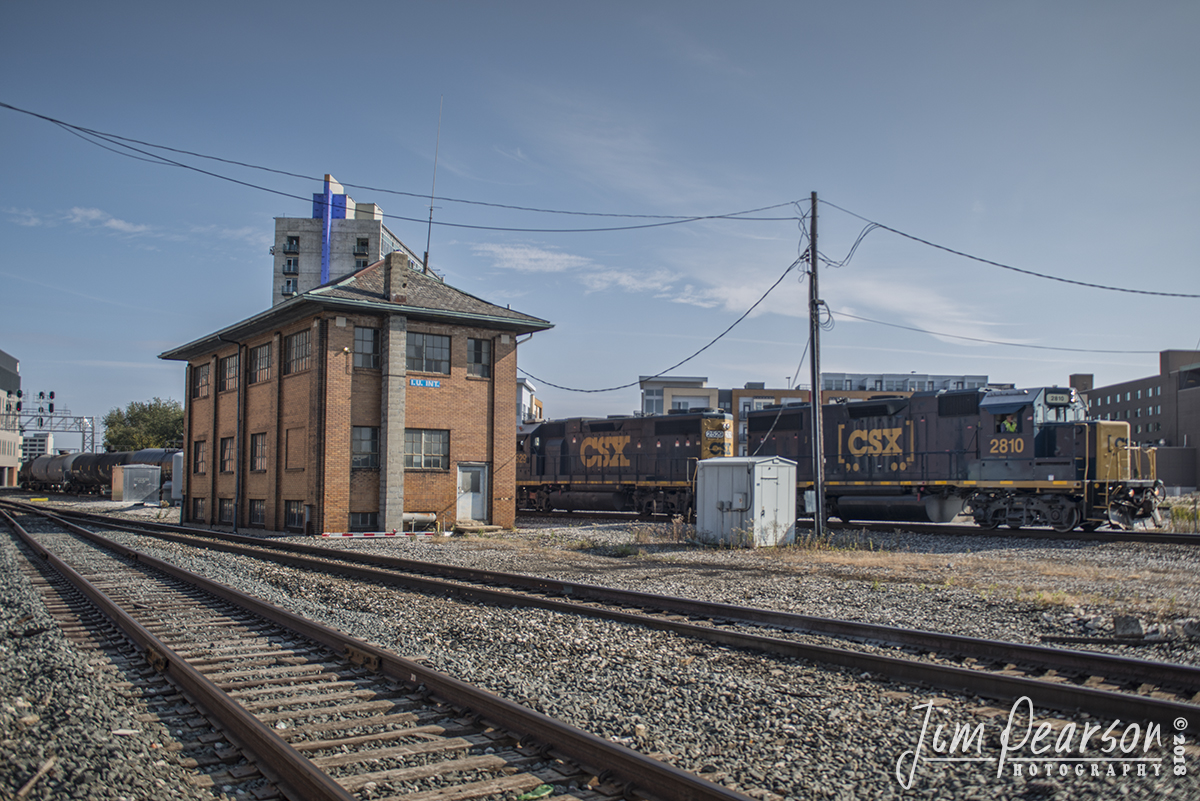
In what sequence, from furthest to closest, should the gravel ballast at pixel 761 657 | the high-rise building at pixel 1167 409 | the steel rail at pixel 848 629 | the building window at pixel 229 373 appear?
the high-rise building at pixel 1167 409, the building window at pixel 229 373, the steel rail at pixel 848 629, the gravel ballast at pixel 761 657

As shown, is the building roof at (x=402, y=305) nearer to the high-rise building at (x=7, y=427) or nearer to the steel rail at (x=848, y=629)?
the steel rail at (x=848, y=629)

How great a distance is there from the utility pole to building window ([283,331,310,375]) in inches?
584

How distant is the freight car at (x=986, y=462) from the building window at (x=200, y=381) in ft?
77.7

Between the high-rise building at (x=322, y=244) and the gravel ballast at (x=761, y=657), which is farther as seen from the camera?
the high-rise building at (x=322, y=244)

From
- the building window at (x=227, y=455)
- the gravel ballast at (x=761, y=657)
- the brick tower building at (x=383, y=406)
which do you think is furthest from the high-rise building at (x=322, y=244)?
the gravel ballast at (x=761, y=657)

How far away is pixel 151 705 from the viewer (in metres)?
5.61

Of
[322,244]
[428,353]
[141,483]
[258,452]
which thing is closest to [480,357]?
[428,353]

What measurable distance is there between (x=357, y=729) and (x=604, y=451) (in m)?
24.6

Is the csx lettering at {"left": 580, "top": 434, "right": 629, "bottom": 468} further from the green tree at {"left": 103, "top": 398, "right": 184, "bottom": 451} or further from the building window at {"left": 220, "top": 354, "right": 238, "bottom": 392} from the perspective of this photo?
the green tree at {"left": 103, "top": 398, "right": 184, "bottom": 451}

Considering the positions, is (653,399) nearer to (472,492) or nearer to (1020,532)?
(472,492)

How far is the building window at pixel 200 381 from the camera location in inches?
1273

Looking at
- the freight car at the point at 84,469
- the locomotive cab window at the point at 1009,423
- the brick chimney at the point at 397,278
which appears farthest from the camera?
the freight car at the point at 84,469

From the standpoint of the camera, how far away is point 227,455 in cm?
2991

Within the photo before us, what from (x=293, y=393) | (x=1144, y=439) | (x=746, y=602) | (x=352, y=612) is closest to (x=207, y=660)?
(x=352, y=612)
